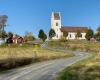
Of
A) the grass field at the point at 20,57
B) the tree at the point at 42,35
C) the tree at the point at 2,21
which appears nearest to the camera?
the grass field at the point at 20,57

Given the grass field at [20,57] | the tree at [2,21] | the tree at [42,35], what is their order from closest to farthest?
the grass field at [20,57], the tree at [2,21], the tree at [42,35]

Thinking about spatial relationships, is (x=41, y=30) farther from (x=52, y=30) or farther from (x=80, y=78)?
(x=80, y=78)

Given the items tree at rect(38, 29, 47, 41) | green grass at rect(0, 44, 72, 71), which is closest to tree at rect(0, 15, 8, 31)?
tree at rect(38, 29, 47, 41)

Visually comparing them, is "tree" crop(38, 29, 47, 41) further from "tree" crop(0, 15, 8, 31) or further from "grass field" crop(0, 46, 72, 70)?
"grass field" crop(0, 46, 72, 70)

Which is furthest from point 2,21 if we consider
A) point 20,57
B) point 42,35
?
point 20,57

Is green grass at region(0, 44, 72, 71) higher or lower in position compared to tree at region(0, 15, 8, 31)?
lower

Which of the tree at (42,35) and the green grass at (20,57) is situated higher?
the tree at (42,35)

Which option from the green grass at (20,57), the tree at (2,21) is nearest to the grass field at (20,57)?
the green grass at (20,57)

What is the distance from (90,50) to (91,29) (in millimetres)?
87716

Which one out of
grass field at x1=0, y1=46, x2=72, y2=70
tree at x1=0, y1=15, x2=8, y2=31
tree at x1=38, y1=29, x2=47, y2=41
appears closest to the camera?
grass field at x1=0, y1=46, x2=72, y2=70

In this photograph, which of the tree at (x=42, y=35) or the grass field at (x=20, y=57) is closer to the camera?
the grass field at (x=20, y=57)

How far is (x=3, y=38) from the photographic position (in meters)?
146

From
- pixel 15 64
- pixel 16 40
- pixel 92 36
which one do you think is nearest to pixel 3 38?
pixel 16 40

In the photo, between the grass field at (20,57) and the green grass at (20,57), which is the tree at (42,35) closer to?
the green grass at (20,57)
